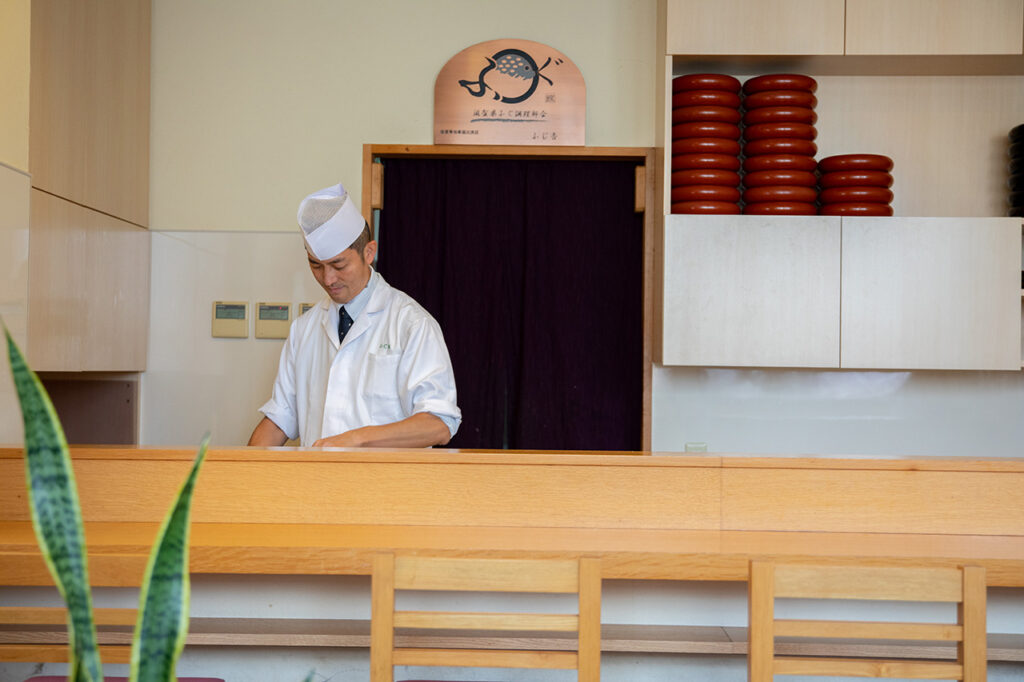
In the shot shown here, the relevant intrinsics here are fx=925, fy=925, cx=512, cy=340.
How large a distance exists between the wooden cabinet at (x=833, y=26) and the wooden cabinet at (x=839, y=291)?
53 centimetres

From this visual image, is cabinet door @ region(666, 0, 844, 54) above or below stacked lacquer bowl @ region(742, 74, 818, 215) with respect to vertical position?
above

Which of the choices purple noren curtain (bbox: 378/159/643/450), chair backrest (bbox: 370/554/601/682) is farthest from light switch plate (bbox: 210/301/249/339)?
chair backrest (bbox: 370/554/601/682)

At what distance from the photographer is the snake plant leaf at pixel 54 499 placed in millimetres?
693

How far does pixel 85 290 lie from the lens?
8.94 feet

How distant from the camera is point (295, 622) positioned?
63.9 inches

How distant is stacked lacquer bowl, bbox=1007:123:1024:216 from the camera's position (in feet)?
9.57

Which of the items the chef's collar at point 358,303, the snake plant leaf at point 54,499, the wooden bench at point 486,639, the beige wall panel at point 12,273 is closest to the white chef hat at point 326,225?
the chef's collar at point 358,303

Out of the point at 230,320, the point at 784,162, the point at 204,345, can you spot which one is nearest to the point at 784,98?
the point at 784,162

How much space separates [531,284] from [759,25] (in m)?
1.09

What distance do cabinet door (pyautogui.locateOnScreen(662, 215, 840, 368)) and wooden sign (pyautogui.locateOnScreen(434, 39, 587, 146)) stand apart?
1.84ft

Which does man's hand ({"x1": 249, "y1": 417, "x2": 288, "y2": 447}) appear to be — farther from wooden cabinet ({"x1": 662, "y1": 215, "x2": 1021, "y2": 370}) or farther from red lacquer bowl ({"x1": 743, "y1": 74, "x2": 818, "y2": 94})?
red lacquer bowl ({"x1": 743, "y1": 74, "x2": 818, "y2": 94})

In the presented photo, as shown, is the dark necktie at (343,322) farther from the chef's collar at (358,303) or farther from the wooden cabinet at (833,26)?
the wooden cabinet at (833,26)

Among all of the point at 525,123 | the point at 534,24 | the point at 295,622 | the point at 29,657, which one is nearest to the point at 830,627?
the point at 295,622

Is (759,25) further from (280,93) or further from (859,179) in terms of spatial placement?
(280,93)
